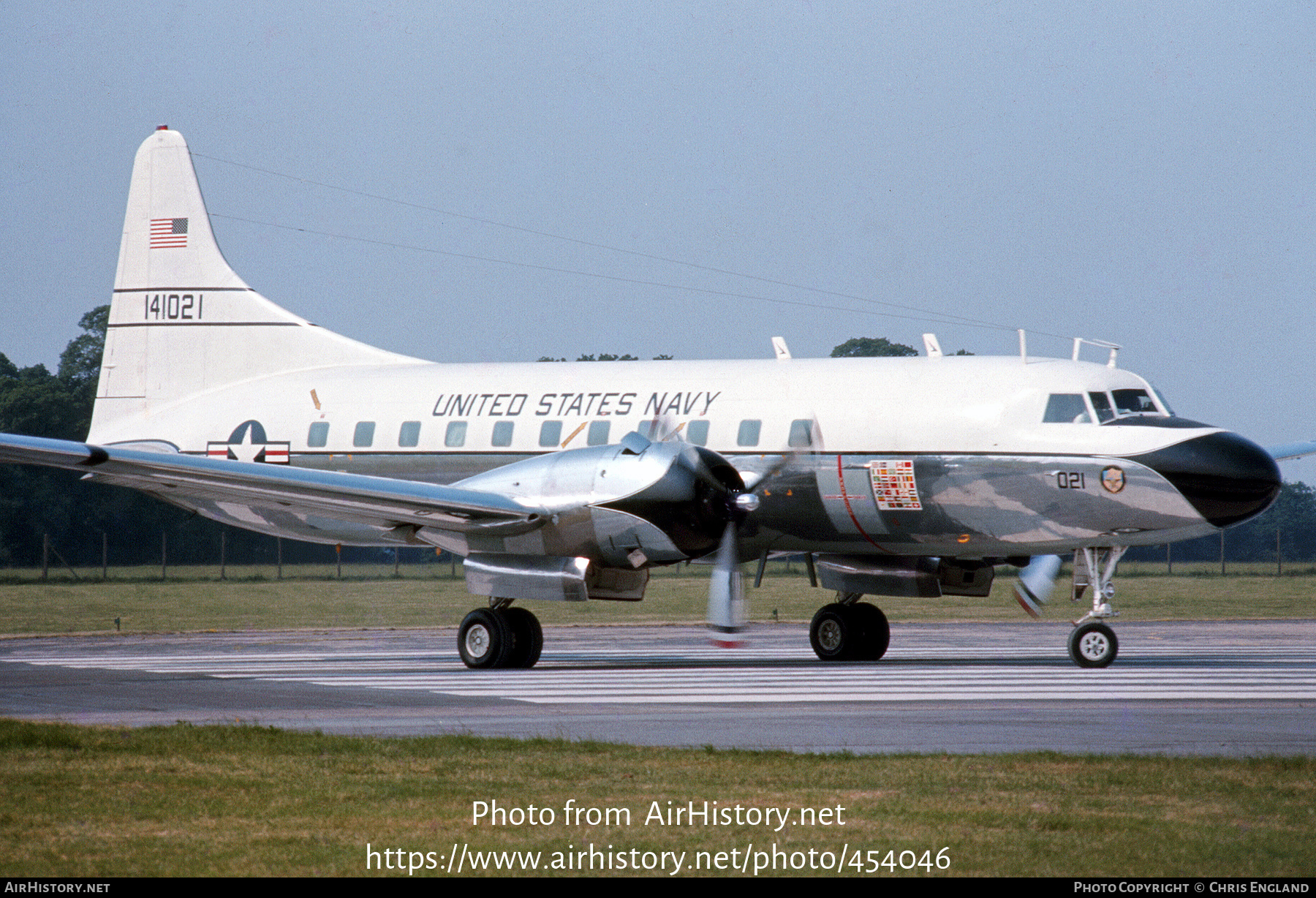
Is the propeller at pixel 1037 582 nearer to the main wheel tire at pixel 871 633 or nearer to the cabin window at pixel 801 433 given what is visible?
the main wheel tire at pixel 871 633

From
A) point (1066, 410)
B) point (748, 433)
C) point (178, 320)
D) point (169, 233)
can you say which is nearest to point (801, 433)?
point (748, 433)

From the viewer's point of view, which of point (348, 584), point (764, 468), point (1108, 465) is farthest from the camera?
point (348, 584)

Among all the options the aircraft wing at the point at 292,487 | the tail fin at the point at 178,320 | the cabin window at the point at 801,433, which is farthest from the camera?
the tail fin at the point at 178,320

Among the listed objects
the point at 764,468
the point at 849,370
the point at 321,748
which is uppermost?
the point at 849,370

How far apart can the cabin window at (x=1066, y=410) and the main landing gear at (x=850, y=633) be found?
3893mm

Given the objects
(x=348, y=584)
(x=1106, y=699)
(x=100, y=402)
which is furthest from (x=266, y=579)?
(x=1106, y=699)

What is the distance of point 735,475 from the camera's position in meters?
18.1

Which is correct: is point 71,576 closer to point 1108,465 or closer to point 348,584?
point 348,584

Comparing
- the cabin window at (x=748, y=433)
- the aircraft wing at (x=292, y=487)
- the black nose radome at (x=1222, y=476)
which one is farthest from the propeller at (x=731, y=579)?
the black nose radome at (x=1222, y=476)

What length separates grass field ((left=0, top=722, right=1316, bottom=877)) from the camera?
744 centimetres

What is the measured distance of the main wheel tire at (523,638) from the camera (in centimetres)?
1900

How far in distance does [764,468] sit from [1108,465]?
4272mm

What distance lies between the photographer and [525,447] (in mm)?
21391

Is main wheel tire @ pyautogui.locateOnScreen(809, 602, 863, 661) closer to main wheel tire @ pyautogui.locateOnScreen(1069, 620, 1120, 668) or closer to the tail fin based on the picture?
main wheel tire @ pyautogui.locateOnScreen(1069, 620, 1120, 668)
